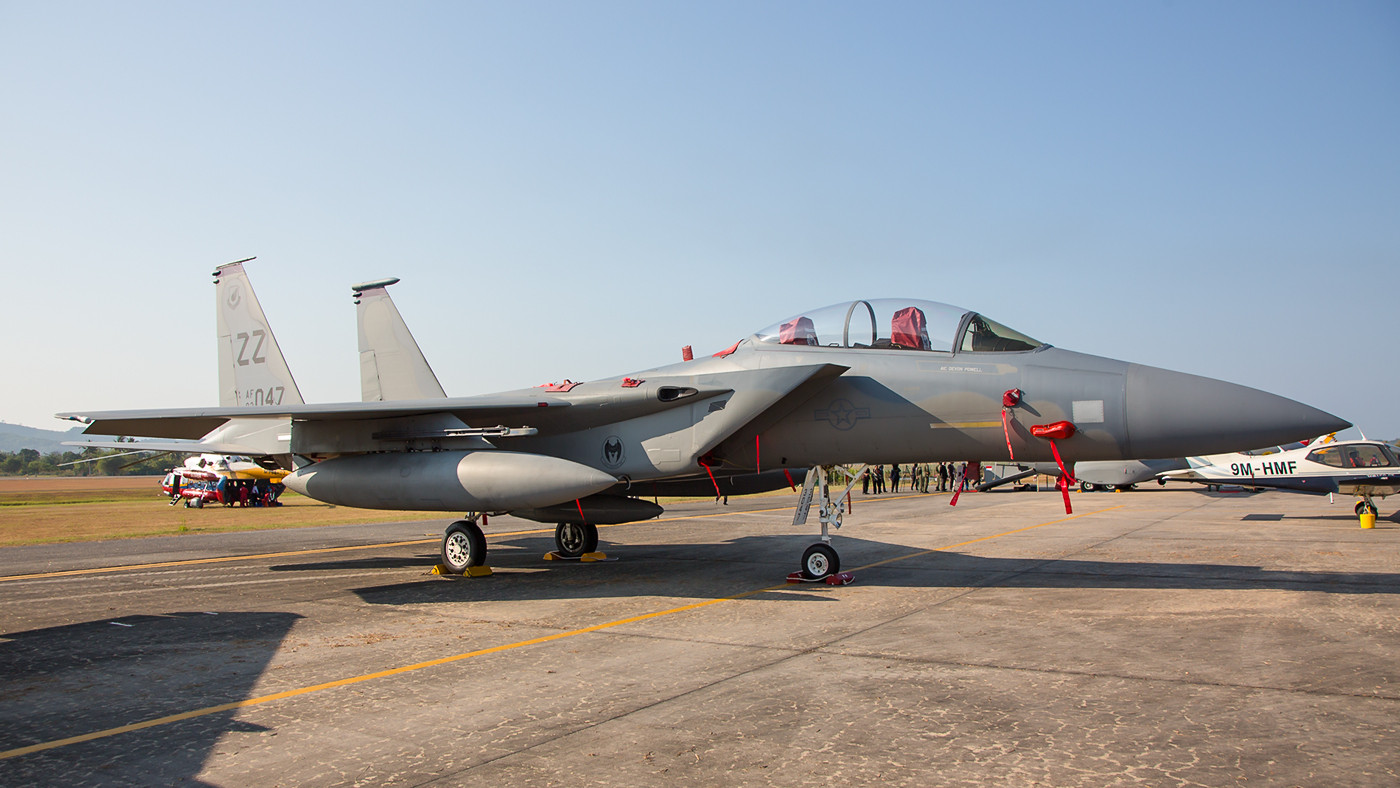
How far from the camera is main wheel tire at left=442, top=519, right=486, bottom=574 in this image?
414 inches

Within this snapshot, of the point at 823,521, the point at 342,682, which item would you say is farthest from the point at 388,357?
the point at 342,682

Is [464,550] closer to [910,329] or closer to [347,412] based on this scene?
[347,412]

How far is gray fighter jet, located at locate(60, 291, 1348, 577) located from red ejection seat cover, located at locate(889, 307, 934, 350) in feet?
0.05

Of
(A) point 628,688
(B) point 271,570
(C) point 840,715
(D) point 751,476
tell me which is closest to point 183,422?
(B) point 271,570

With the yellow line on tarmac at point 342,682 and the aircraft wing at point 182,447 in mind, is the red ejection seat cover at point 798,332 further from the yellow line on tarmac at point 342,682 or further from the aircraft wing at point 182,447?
the aircraft wing at point 182,447

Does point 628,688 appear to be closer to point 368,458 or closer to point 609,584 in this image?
point 609,584

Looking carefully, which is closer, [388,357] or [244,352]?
[388,357]

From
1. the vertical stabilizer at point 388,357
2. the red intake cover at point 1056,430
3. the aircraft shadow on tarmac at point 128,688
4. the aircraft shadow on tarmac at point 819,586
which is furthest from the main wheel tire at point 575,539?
the red intake cover at point 1056,430

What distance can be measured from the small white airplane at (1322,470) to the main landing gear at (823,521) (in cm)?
1305

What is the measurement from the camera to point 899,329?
888cm

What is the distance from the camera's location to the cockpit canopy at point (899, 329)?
28.2ft

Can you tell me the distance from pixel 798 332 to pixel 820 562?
2.63m

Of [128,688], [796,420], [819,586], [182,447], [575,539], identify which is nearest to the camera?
[128,688]

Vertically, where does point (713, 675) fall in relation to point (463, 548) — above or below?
below
